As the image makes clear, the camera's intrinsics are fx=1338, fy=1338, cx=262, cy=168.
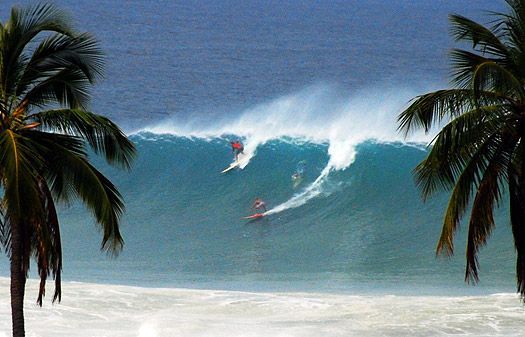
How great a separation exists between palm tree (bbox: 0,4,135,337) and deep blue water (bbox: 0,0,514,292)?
963cm

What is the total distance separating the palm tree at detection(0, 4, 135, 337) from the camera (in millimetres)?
11691

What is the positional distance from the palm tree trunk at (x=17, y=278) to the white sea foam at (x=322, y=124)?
1688 centimetres

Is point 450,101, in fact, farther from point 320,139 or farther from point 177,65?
point 177,65

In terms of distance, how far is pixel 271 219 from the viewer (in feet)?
87.4

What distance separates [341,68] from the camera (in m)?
51.0

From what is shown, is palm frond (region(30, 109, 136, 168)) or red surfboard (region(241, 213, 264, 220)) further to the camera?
red surfboard (region(241, 213, 264, 220))

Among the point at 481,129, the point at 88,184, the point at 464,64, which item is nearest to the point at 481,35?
the point at 464,64

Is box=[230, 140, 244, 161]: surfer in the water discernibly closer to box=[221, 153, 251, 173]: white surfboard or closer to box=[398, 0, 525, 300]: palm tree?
box=[221, 153, 251, 173]: white surfboard

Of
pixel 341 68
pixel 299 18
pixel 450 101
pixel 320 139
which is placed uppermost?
pixel 299 18

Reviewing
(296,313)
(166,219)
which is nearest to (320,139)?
(166,219)

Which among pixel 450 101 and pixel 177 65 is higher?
pixel 177 65

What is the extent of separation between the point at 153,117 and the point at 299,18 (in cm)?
1987

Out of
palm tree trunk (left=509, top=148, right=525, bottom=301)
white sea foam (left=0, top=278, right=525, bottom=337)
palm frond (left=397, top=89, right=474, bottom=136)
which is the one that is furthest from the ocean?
palm frond (left=397, top=89, right=474, bottom=136)

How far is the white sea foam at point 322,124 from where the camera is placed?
31984 millimetres
